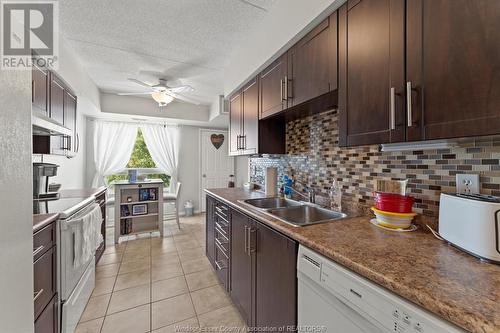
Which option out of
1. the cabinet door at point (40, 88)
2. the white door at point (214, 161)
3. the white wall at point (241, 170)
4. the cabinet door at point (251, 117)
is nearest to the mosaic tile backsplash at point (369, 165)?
the cabinet door at point (251, 117)

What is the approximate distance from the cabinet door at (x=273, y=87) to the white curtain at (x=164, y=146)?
3.29 m

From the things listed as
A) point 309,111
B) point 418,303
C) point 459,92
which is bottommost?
point 418,303

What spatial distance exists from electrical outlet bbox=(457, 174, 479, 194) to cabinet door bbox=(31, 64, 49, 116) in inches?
A: 114

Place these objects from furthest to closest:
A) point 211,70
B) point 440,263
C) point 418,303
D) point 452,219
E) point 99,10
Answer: point 211,70
point 99,10
point 452,219
point 440,263
point 418,303

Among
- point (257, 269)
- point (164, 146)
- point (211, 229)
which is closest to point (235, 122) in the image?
point (211, 229)

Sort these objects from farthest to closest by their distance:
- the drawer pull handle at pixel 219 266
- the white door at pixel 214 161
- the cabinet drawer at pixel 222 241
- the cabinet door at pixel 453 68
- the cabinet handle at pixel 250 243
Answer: the white door at pixel 214 161 → the drawer pull handle at pixel 219 266 → the cabinet drawer at pixel 222 241 → the cabinet handle at pixel 250 243 → the cabinet door at pixel 453 68

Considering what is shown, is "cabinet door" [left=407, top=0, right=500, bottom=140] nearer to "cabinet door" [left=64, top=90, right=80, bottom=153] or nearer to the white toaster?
the white toaster

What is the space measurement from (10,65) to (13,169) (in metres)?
0.30

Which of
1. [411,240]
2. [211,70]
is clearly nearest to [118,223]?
[211,70]

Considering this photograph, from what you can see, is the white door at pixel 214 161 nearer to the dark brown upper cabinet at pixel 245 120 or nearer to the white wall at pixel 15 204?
the dark brown upper cabinet at pixel 245 120

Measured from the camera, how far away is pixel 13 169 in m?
0.61

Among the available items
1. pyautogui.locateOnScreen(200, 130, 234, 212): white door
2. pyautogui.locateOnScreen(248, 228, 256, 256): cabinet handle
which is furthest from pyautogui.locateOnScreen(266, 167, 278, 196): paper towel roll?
pyautogui.locateOnScreen(200, 130, 234, 212): white door

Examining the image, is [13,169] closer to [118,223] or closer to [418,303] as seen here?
[418,303]

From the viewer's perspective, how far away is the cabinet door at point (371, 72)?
35.8 inches
